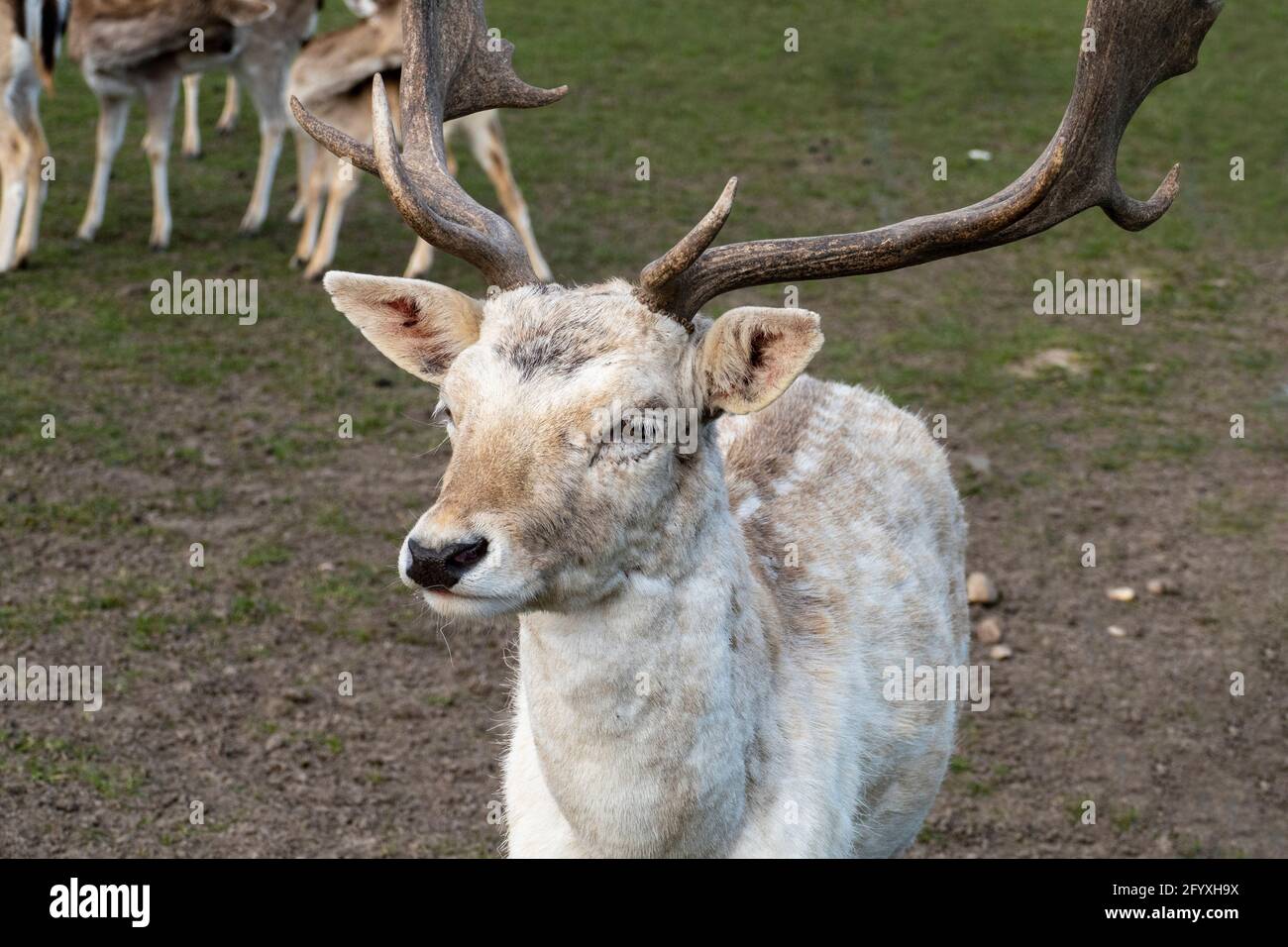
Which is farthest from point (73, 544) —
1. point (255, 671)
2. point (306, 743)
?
point (306, 743)

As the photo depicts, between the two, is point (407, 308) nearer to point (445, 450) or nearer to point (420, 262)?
point (445, 450)

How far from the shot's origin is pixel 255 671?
6.57 meters

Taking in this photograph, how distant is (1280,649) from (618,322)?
4.71 meters

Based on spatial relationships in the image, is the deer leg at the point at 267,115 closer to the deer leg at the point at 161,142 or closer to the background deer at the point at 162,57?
the background deer at the point at 162,57

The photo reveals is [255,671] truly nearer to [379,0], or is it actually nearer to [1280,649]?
[1280,649]

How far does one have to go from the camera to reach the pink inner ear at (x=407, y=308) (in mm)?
3910

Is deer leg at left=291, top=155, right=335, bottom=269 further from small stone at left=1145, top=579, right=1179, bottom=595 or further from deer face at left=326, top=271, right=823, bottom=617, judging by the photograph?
deer face at left=326, top=271, right=823, bottom=617

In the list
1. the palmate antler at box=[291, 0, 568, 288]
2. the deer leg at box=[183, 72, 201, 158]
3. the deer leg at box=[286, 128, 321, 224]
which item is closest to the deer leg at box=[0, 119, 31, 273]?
the deer leg at box=[286, 128, 321, 224]

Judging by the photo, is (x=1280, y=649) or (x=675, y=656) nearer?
(x=675, y=656)

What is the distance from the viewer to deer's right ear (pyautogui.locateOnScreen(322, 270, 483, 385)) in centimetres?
385

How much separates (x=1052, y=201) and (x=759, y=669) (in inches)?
57.6

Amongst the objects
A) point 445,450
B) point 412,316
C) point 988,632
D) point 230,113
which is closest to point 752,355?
point 412,316
